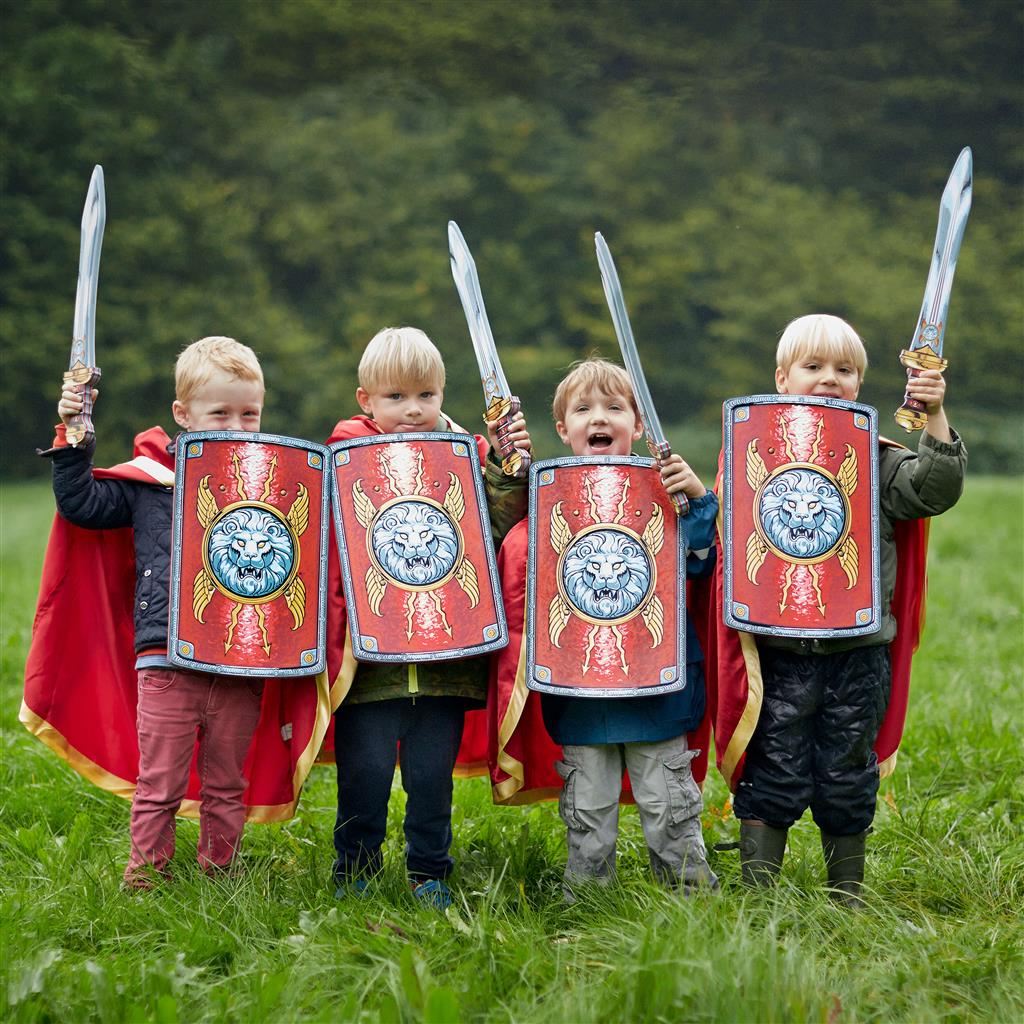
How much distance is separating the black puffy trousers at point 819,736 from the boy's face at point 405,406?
1.06 m

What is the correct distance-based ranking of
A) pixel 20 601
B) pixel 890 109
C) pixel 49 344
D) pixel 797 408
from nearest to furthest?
pixel 797 408, pixel 20 601, pixel 49 344, pixel 890 109

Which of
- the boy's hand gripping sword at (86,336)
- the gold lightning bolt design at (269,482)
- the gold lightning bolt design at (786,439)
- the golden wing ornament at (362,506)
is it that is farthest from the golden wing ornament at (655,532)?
the boy's hand gripping sword at (86,336)

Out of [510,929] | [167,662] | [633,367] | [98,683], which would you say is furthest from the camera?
[98,683]

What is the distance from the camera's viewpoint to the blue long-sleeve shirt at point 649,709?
3.29m

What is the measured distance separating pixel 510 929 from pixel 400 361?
55.8 inches

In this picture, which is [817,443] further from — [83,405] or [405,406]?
[83,405]

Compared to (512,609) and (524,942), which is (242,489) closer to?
(512,609)

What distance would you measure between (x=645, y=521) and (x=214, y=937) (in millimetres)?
1403

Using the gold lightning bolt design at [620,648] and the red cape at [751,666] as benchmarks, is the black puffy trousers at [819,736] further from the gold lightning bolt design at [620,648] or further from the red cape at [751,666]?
the gold lightning bolt design at [620,648]

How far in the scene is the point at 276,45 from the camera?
2017 centimetres

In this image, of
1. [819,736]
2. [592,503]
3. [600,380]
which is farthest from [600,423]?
[819,736]

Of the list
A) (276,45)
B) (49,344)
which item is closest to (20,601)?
(49,344)

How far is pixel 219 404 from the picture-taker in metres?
3.47

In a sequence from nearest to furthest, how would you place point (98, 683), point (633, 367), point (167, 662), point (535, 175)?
1. point (633, 367)
2. point (167, 662)
3. point (98, 683)
4. point (535, 175)
